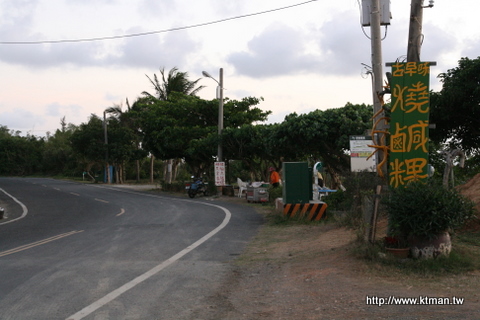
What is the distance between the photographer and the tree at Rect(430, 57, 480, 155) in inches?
614

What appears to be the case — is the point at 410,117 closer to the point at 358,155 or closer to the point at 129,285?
the point at 129,285

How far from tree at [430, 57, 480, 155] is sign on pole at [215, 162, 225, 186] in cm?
1522

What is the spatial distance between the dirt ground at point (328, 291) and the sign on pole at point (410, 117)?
5.95 feet

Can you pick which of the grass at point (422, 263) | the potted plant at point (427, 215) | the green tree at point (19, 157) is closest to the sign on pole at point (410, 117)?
the potted plant at point (427, 215)

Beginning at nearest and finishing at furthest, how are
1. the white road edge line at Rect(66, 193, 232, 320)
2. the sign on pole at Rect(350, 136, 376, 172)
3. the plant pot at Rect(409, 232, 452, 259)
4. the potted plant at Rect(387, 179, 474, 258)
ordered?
1. the white road edge line at Rect(66, 193, 232, 320)
2. the potted plant at Rect(387, 179, 474, 258)
3. the plant pot at Rect(409, 232, 452, 259)
4. the sign on pole at Rect(350, 136, 376, 172)

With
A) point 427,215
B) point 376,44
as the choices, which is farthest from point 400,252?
point 376,44

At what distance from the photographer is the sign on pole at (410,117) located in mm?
8938

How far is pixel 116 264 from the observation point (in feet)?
31.4

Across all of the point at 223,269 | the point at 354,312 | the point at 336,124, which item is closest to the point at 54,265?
the point at 223,269

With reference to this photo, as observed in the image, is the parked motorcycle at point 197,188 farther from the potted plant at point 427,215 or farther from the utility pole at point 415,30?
the potted plant at point 427,215

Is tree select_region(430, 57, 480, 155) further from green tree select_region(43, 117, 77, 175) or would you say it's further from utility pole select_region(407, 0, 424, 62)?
green tree select_region(43, 117, 77, 175)

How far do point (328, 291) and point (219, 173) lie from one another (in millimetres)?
24486

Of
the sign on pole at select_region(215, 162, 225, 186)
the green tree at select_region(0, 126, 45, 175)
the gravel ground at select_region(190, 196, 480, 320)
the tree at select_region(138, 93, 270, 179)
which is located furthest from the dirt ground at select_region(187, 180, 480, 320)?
the green tree at select_region(0, 126, 45, 175)

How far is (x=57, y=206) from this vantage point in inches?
1017
